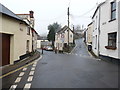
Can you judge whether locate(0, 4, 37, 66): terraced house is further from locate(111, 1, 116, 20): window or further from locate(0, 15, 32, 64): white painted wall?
locate(111, 1, 116, 20): window

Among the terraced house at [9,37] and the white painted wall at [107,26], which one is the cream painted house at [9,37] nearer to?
the terraced house at [9,37]

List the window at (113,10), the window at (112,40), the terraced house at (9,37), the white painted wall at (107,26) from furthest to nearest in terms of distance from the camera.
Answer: the window at (113,10) → the window at (112,40) → the white painted wall at (107,26) → the terraced house at (9,37)

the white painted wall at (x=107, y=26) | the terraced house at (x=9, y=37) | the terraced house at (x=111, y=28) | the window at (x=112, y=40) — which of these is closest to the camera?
the terraced house at (x=9, y=37)

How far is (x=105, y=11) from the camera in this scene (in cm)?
1357

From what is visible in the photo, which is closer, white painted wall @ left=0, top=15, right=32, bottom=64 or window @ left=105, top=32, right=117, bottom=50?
white painted wall @ left=0, top=15, right=32, bottom=64

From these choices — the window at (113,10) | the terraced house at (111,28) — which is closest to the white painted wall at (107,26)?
the terraced house at (111,28)

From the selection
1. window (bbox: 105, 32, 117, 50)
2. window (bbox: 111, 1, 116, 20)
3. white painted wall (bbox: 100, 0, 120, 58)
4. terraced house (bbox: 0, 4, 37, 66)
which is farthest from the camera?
window (bbox: 111, 1, 116, 20)

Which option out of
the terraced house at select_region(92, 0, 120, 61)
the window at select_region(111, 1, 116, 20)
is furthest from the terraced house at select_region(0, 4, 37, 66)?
the window at select_region(111, 1, 116, 20)

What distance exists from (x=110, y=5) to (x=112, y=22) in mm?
1893

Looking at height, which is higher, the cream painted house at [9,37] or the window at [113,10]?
the window at [113,10]

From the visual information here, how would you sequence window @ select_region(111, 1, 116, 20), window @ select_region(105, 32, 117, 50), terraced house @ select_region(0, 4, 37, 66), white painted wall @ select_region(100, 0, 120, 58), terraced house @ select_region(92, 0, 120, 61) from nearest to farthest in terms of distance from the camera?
terraced house @ select_region(0, 4, 37, 66)
terraced house @ select_region(92, 0, 120, 61)
white painted wall @ select_region(100, 0, 120, 58)
window @ select_region(105, 32, 117, 50)
window @ select_region(111, 1, 116, 20)

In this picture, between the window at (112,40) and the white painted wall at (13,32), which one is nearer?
→ the white painted wall at (13,32)

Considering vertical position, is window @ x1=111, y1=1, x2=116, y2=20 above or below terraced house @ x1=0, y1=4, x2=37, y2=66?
above

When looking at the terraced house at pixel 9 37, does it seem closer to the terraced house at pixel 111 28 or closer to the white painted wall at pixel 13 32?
the white painted wall at pixel 13 32
